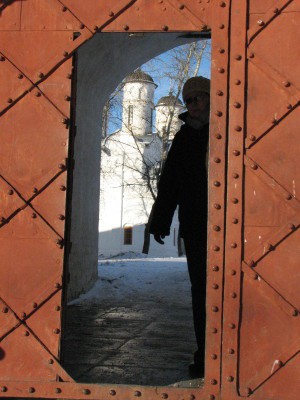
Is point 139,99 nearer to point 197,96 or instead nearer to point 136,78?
point 136,78

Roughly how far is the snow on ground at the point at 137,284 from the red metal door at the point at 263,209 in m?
4.71

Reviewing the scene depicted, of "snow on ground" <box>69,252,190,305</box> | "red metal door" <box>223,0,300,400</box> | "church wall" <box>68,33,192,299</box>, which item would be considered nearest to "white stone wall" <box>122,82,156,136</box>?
"snow on ground" <box>69,252,190,305</box>

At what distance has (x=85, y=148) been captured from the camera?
869 centimetres

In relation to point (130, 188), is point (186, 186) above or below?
below

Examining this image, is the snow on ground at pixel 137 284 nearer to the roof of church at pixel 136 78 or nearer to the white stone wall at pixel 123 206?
the roof of church at pixel 136 78

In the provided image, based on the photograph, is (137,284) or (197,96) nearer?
(197,96)

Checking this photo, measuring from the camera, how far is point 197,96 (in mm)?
4621

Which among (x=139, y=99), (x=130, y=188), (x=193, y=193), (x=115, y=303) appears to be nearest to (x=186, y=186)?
(x=193, y=193)

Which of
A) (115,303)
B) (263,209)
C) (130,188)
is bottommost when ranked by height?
(115,303)

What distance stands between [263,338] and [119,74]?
19.6 feet

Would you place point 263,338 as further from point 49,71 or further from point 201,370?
point 49,71

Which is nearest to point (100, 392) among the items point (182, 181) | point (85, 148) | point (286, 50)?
point (182, 181)

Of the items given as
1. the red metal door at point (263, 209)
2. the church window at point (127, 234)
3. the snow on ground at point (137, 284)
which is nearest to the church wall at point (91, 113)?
the snow on ground at point (137, 284)

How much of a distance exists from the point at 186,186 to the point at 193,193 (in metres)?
0.09
